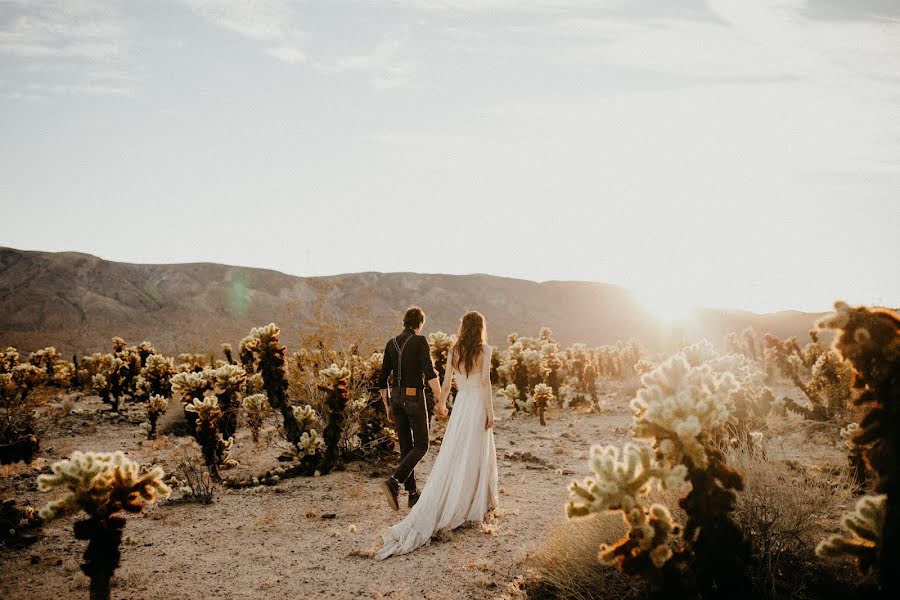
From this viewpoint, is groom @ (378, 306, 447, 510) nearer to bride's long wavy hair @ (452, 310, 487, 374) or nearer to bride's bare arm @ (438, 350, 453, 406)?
bride's bare arm @ (438, 350, 453, 406)

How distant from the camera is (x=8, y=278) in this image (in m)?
54.7

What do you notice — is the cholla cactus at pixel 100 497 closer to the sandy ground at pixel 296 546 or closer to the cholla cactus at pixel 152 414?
the sandy ground at pixel 296 546

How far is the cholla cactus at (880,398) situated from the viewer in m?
2.61

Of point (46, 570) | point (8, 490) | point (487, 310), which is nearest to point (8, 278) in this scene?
point (487, 310)

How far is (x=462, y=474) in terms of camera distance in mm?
6105

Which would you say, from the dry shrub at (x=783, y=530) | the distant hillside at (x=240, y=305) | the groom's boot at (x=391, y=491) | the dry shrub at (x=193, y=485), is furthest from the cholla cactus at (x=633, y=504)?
the distant hillside at (x=240, y=305)

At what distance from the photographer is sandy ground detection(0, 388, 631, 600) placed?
498 centimetres

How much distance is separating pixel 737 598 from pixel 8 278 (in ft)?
228

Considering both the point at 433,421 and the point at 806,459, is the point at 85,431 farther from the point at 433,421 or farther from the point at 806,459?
the point at 806,459

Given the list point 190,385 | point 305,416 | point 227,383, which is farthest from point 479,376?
point 190,385

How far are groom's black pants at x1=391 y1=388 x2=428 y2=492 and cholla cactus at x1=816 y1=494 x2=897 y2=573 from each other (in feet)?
13.9

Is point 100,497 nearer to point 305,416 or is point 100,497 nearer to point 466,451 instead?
point 466,451

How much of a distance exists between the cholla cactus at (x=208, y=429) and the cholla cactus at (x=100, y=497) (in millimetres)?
4581

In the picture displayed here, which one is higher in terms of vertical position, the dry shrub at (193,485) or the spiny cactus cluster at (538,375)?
the spiny cactus cluster at (538,375)
